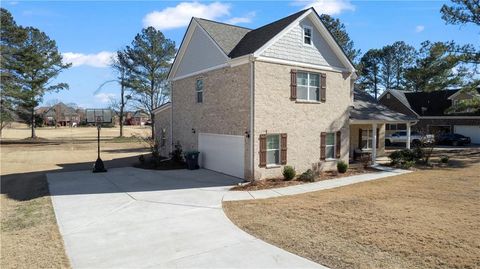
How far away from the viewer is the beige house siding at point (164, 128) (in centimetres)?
2358

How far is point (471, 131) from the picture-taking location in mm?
39406

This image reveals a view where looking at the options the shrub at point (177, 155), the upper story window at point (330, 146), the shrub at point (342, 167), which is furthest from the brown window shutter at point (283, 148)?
the shrub at point (177, 155)

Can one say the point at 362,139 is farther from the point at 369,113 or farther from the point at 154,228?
the point at 154,228

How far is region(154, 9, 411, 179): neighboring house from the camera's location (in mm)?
15328

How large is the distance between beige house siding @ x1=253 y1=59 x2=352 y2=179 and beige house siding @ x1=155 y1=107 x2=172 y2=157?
9.90 meters

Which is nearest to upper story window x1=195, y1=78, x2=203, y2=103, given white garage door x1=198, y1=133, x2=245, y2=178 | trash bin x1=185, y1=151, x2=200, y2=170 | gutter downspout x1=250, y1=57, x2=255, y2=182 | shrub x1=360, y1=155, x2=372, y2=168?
white garage door x1=198, y1=133, x2=245, y2=178

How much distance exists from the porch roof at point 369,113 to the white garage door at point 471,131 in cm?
2079

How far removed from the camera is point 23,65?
39.9 m

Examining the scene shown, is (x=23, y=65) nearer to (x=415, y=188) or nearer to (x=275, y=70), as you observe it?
(x=275, y=70)

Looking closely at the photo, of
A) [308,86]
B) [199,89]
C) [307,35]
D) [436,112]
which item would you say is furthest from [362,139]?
[436,112]

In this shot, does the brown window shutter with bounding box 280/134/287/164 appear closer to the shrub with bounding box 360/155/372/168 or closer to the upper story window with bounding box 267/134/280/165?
the upper story window with bounding box 267/134/280/165

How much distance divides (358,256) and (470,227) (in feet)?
12.1

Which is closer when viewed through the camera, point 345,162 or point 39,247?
point 39,247

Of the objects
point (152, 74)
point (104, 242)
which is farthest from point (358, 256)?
point (152, 74)
